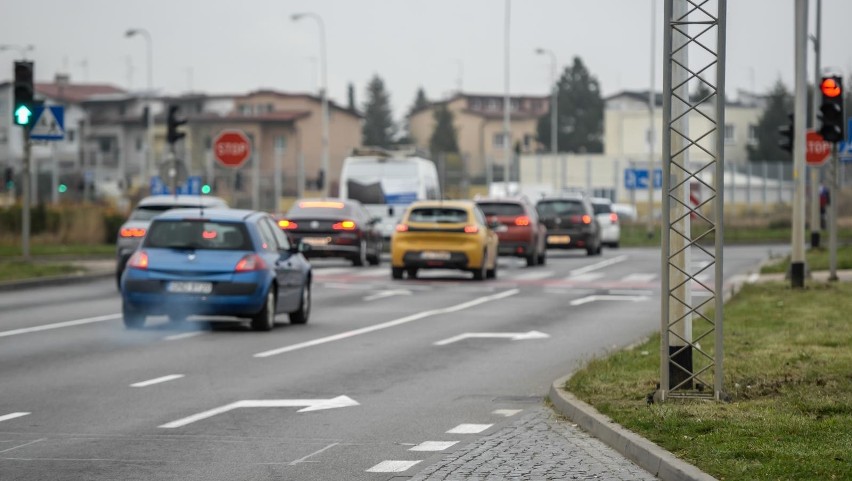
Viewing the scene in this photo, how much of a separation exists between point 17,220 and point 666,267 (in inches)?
1522

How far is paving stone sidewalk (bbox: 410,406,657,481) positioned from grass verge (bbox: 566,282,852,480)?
297 millimetres

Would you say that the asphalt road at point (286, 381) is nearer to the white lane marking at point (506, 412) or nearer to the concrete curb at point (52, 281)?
the white lane marking at point (506, 412)

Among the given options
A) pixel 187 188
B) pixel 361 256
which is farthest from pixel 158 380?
pixel 187 188

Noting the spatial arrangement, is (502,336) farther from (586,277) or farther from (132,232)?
(586,277)

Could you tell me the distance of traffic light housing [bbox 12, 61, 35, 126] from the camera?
103ft

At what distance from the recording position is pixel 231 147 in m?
42.3

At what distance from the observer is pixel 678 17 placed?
12719 millimetres

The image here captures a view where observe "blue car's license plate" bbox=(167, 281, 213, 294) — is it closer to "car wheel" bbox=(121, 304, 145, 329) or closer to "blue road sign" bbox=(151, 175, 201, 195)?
"car wheel" bbox=(121, 304, 145, 329)

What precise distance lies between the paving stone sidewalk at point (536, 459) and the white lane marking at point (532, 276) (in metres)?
23.7

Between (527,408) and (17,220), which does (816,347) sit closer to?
(527,408)

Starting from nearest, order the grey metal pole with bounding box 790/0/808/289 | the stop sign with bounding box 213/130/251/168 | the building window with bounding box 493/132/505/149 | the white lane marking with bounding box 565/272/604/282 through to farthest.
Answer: the grey metal pole with bounding box 790/0/808/289 → the white lane marking with bounding box 565/272/604/282 → the stop sign with bounding box 213/130/251/168 → the building window with bounding box 493/132/505/149

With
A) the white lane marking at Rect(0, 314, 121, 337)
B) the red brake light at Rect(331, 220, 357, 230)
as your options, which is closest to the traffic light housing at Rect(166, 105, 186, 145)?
the red brake light at Rect(331, 220, 357, 230)

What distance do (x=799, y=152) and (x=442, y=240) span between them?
860cm

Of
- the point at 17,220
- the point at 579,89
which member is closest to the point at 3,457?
the point at 17,220
